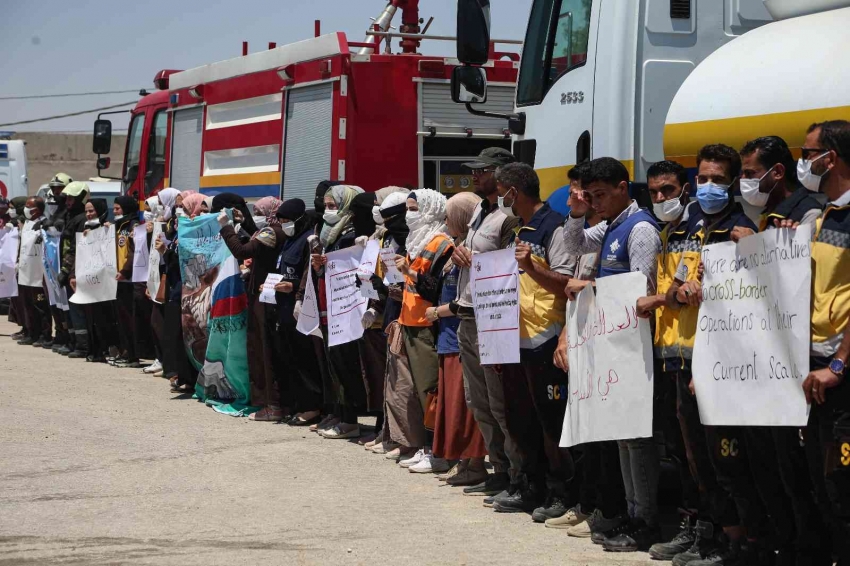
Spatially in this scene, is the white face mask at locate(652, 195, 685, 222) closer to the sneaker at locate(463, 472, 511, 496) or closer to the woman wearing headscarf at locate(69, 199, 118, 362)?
the sneaker at locate(463, 472, 511, 496)

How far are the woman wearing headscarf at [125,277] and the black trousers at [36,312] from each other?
2915 mm

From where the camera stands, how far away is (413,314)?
912 cm

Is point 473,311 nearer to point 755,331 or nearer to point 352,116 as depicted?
point 755,331

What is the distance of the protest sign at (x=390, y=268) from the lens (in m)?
9.36

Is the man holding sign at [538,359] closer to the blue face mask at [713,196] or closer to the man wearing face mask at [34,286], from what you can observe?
the blue face mask at [713,196]

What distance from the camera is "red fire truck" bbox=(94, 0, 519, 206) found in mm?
13336

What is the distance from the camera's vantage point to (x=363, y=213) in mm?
10438

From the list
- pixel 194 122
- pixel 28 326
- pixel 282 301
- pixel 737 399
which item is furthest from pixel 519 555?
pixel 28 326

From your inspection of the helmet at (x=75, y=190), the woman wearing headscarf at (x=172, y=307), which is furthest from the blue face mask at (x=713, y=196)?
the helmet at (x=75, y=190)

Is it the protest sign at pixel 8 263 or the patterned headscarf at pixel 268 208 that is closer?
the patterned headscarf at pixel 268 208

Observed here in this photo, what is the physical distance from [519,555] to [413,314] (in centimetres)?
297

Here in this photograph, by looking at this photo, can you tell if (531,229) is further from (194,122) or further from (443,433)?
(194,122)

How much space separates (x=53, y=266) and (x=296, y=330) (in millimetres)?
7291

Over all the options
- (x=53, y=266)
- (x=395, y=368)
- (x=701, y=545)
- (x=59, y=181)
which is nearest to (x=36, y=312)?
(x=53, y=266)
